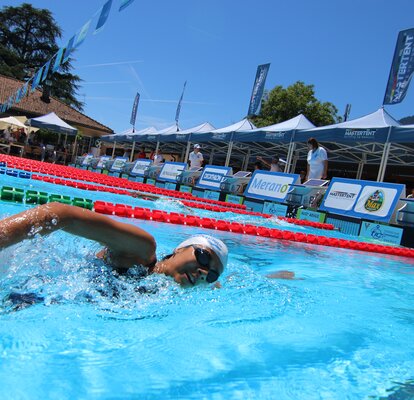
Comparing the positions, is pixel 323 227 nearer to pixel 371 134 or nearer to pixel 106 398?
pixel 371 134

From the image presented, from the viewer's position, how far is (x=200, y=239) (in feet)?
8.46

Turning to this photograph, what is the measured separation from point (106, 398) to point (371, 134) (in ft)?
35.9

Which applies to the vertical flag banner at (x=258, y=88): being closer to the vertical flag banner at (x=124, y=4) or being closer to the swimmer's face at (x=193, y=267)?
the vertical flag banner at (x=124, y=4)

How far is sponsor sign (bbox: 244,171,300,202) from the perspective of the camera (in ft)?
39.3

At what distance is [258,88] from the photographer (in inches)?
776

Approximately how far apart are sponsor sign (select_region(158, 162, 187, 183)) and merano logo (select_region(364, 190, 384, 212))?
8718mm

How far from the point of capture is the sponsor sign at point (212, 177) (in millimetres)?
14862

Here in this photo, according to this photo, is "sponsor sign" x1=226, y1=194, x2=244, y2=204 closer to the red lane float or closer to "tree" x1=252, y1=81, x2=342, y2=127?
the red lane float

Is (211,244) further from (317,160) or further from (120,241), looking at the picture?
(317,160)

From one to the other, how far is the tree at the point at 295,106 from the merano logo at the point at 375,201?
86.2 feet

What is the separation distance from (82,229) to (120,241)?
0.28 metres

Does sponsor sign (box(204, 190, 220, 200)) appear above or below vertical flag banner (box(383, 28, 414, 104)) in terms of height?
below

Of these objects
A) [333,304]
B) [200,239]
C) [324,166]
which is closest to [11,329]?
[200,239]

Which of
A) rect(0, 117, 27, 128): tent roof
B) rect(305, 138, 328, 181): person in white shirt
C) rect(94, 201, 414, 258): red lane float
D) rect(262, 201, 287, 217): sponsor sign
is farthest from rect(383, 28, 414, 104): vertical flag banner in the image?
rect(0, 117, 27, 128): tent roof
